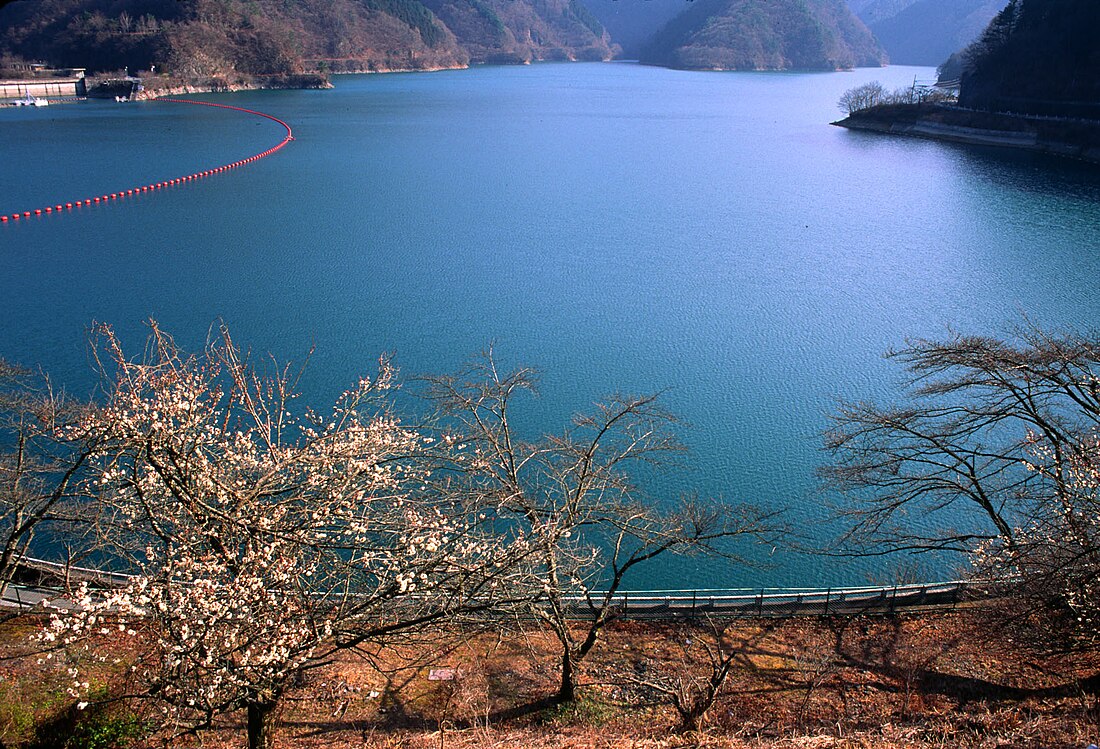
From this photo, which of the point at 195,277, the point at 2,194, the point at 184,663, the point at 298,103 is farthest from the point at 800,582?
the point at 298,103

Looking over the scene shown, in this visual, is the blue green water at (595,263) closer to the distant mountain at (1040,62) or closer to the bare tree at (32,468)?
the bare tree at (32,468)

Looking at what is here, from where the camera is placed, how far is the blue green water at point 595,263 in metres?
16.7

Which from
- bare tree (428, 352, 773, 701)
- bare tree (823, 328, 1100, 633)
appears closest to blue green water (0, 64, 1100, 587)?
bare tree (428, 352, 773, 701)

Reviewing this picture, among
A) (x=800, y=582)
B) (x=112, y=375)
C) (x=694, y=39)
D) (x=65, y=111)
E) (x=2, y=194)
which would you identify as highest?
(x=694, y=39)

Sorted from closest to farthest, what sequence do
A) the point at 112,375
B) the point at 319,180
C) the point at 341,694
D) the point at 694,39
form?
1. the point at 341,694
2. the point at 112,375
3. the point at 319,180
4. the point at 694,39

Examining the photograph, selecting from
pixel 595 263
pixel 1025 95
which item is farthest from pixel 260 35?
pixel 595 263

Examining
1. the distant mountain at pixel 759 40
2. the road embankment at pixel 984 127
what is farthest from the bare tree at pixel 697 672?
the distant mountain at pixel 759 40

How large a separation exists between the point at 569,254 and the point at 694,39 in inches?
5140

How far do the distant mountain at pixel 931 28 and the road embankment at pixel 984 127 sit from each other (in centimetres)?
11212

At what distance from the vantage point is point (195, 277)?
23156 millimetres

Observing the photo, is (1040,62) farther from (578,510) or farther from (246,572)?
(246,572)

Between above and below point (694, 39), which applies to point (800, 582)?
below

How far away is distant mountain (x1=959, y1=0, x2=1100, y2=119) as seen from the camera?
171 ft

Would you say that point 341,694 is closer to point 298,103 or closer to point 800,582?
point 800,582
